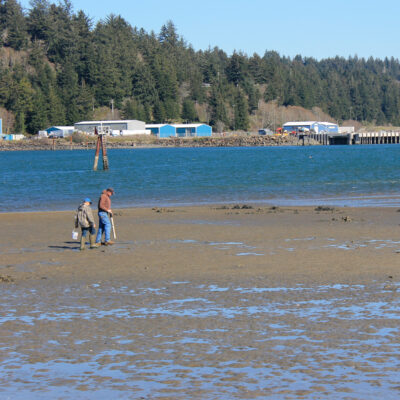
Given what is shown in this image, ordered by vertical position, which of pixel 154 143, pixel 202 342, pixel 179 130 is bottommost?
pixel 202 342

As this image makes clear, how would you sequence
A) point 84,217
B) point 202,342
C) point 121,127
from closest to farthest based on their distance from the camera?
point 202,342 < point 84,217 < point 121,127

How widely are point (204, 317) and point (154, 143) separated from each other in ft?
569

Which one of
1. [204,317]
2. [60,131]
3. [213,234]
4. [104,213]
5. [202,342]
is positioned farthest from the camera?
[60,131]

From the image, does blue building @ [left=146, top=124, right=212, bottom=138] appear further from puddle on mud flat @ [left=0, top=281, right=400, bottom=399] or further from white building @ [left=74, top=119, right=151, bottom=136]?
puddle on mud flat @ [left=0, top=281, right=400, bottom=399]

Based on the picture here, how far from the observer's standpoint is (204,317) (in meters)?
13.0

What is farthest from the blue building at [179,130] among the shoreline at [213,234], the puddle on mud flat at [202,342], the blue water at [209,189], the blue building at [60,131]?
the puddle on mud flat at [202,342]

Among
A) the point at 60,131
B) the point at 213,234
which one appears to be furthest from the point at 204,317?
the point at 60,131

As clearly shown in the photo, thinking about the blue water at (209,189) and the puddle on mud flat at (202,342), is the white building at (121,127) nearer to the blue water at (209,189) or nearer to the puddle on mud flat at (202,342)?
the blue water at (209,189)

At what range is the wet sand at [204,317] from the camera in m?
9.61

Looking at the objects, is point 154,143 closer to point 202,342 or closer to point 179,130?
point 179,130

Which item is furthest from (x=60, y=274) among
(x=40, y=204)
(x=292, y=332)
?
(x=40, y=204)

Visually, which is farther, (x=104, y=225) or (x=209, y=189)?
(x=209, y=189)

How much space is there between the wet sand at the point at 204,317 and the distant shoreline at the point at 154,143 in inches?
6123

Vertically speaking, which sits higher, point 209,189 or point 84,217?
point 84,217
